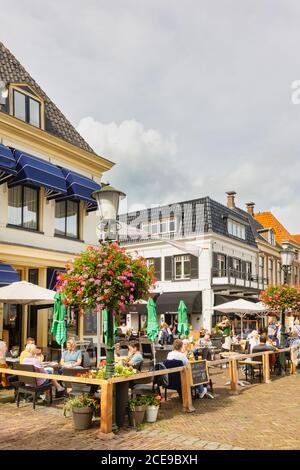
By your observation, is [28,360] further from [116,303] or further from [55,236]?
[55,236]

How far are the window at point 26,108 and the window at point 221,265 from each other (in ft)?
63.1

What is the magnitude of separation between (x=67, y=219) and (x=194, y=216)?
661 inches

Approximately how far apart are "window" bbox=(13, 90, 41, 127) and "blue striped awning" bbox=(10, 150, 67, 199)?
145cm

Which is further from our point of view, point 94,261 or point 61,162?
point 61,162

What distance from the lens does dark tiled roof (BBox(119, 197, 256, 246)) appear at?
1315 inches

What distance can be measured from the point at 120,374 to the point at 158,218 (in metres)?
27.9

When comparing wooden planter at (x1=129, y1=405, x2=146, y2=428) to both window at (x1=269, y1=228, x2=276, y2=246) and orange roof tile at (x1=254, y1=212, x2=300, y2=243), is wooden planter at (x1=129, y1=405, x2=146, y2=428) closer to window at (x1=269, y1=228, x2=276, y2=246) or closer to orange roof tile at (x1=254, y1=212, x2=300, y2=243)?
window at (x1=269, y1=228, x2=276, y2=246)

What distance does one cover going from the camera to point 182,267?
3362cm

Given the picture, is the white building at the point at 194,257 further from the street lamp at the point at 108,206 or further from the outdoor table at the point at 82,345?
the street lamp at the point at 108,206

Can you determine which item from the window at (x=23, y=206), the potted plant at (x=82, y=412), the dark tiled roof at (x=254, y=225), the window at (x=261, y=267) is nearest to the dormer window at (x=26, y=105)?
the window at (x=23, y=206)

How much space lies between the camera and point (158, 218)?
35.7 metres

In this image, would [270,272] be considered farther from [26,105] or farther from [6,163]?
[6,163]

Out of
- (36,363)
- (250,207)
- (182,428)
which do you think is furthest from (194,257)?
(182,428)
